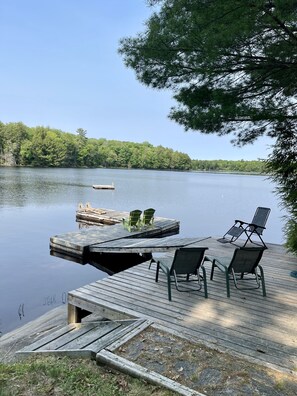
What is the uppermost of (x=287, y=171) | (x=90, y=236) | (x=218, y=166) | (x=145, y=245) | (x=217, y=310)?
(x=218, y=166)

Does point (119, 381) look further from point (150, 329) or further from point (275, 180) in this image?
point (275, 180)

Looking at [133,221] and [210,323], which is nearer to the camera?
[210,323]

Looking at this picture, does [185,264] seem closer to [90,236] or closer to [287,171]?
[287,171]

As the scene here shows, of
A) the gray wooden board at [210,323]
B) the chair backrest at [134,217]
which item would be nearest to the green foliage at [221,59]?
the gray wooden board at [210,323]

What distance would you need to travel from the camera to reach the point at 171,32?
10.9ft

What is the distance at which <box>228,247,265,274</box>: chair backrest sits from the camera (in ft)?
11.4

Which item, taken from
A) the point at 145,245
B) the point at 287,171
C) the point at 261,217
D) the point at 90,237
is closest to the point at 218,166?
the point at 90,237

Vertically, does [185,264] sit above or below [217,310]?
above

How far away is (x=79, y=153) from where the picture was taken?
240 ft

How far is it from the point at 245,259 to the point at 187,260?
0.72 m

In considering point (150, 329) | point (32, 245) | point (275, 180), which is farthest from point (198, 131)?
point (32, 245)

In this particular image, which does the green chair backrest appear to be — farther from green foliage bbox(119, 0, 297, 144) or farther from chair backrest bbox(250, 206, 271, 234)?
green foliage bbox(119, 0, 297, 144)

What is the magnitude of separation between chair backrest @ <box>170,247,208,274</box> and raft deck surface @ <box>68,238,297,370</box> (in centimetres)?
29

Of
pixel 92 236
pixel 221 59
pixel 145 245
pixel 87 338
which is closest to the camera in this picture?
pixel 87 338
